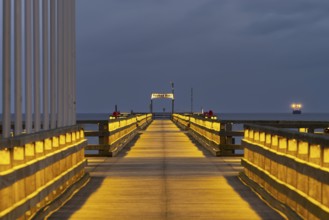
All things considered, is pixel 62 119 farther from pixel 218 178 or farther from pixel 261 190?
pixel 261 190

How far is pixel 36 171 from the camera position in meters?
11.9

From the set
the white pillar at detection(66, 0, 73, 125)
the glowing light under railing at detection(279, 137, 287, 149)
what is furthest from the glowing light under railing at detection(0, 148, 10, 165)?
the white pillar at detection(66, 0, 73, 125)

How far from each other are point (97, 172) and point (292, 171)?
9.52 m

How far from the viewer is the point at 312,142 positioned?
10.4m

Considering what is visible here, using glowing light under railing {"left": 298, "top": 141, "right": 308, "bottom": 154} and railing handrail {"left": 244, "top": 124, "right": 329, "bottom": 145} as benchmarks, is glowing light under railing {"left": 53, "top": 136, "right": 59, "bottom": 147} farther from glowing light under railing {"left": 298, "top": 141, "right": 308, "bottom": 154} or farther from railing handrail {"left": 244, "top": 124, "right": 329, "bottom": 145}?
glowing light under railing {"left": 298, "top": 141, "right": 308, "bottom": 154}

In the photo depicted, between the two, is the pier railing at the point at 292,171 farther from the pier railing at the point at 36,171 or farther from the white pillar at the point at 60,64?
the white pillar at the point at 60,64

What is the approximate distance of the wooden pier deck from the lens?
1245cm

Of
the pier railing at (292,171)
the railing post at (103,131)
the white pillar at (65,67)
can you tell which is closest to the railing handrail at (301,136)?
the pier railing at (292,171)

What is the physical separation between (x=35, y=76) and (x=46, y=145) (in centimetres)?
268

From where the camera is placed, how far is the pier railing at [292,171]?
10.0 m

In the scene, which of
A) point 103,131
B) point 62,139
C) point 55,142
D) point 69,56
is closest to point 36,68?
point 62,139

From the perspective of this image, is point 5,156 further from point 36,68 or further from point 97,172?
point 97,172

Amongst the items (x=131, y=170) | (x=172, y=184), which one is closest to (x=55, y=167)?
(x=172, y=184)

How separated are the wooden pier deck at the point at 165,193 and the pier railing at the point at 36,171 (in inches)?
15.1
